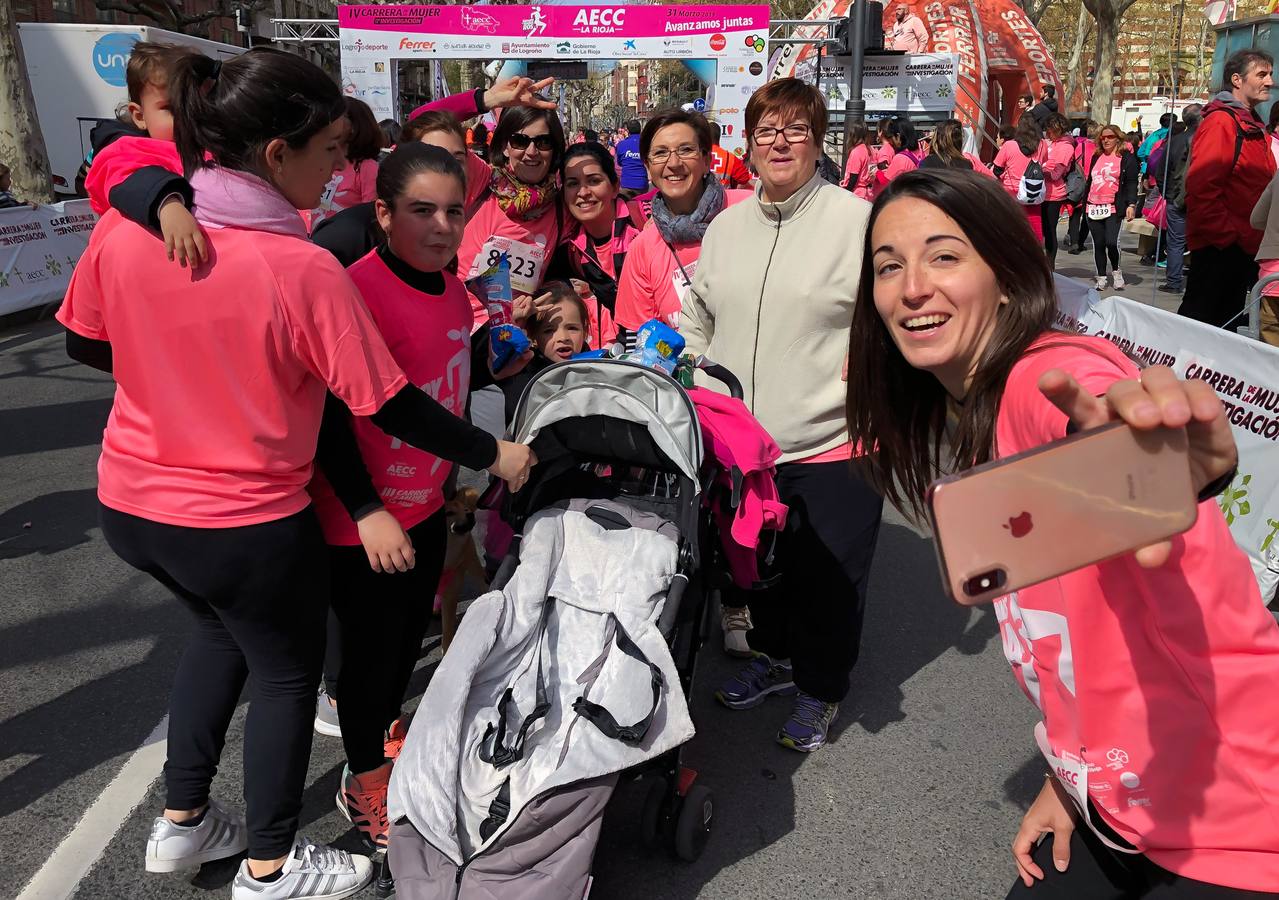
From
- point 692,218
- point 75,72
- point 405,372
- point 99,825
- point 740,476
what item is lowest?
point 99,825

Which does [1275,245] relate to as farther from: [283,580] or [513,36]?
[513,36]

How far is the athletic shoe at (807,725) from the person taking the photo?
3230 millimetres

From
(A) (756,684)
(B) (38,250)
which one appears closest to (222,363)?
(A) (756,684)

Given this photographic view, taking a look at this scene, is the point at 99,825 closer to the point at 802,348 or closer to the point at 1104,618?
the point at 802,348

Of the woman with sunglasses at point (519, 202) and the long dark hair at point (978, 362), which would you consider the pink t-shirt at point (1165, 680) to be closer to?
the long dark hair at point (978, 362)

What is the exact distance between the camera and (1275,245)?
5.04 meters

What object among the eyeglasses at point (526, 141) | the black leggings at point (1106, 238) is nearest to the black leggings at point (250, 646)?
the eyeglasses at point (526, 141)

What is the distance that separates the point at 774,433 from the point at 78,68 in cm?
2121

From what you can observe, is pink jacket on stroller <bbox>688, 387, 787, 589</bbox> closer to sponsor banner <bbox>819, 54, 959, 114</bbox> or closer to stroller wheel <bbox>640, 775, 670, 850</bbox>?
stroller wheel <bbox>640, 775, 670, 850</bbox>

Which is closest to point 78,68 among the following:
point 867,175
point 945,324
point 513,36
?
point 513,36

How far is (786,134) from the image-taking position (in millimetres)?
3000

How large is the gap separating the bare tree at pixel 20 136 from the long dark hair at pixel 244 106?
1293 centimetres

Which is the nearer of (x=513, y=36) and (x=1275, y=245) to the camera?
(x=1275, y=245)

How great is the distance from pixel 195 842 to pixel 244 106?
183 centimetres
